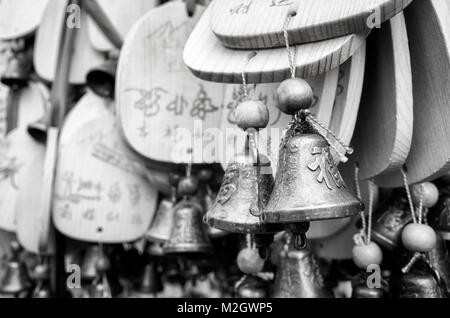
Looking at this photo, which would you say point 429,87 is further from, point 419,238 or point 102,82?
point 102,82

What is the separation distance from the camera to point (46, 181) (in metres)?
1.16

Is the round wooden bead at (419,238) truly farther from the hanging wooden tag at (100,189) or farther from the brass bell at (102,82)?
the brass bell at (102,82)

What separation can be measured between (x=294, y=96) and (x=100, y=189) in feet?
2.47

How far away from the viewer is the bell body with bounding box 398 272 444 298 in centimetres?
76

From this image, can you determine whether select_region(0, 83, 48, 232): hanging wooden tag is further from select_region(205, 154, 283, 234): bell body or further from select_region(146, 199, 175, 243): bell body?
select_region(205, 154, 283, 234): bell body

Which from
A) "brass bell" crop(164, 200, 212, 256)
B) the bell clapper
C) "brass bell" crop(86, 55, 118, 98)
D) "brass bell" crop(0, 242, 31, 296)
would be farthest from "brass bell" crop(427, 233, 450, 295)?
"brass bell" crop(0, 242, 31, 296)

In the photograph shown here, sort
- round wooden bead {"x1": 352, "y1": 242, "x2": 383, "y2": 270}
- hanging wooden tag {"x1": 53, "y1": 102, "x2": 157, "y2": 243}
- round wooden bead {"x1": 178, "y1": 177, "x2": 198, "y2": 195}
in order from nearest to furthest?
round wooden bead {"x1": 352, "y1": 242, "x2": 383, "y2": 270}, round wooden bead {"x1": 178, "y1": 177, "x2": 198, "y2": 195}, hanging wooden tag {"x1": 53, "y1": 102, "x2": 157, "y2": 243}

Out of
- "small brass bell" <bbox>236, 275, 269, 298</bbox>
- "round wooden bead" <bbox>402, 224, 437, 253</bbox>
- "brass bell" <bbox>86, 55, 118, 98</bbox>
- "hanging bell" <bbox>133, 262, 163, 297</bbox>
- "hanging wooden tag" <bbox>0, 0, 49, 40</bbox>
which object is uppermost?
"hanging wooden tag" <bbox>0, 0, 49, 40</bbox>

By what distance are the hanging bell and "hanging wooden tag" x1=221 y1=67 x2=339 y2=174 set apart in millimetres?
557

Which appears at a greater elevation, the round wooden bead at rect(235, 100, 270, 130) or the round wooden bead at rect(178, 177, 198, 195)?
the round wooden bead at rect(235, 100, 270, 130)

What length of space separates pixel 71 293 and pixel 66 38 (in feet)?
2.40

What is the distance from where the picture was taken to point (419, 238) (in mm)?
759
